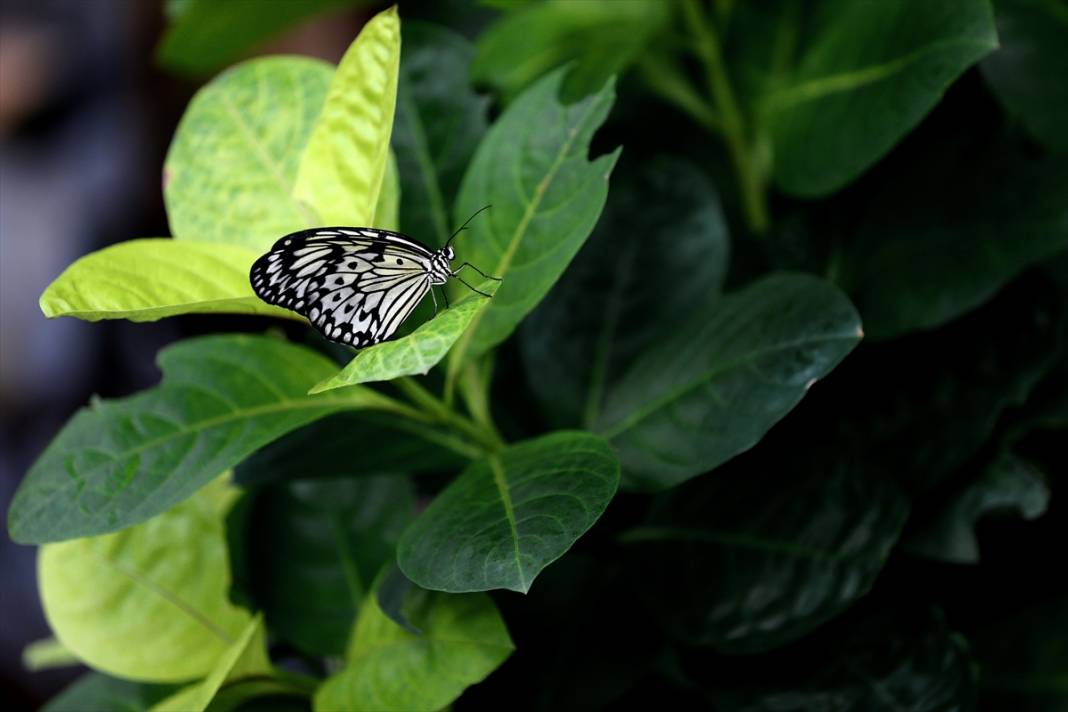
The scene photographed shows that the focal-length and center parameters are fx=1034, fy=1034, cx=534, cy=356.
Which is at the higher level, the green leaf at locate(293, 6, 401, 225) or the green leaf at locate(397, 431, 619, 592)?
the green leaf at locate(293, 6, 401, 225)

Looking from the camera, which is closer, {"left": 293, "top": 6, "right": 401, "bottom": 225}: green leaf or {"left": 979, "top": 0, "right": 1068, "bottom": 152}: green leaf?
{"left": 293, "top": 6, "right": 401, "bottom": 225}: green leaf

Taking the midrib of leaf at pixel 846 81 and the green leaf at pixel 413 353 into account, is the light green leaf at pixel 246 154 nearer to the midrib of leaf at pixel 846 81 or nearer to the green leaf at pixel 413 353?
the green leaf at pixel 413 353

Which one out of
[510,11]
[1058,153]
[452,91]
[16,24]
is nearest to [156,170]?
[16,24]

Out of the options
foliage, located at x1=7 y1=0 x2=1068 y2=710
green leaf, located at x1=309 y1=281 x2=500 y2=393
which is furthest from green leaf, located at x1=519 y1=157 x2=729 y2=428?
green leaf, located at x1=309 y1=281 x2=500 y2=393

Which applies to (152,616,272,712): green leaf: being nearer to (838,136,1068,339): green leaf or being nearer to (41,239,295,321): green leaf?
(41,239,295,321): green leaf

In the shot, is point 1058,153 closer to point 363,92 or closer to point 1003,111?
point 1003,111

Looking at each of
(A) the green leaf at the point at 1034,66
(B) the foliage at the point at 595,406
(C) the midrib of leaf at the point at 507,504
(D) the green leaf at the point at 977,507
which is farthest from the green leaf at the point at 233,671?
(A) the green leaf at the point at 1034,66
